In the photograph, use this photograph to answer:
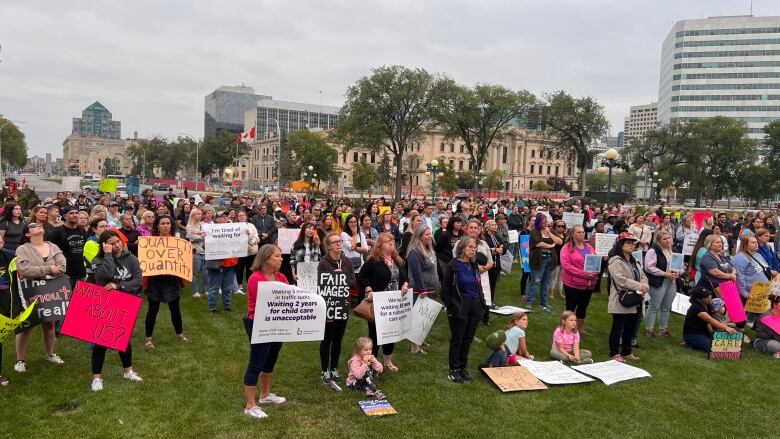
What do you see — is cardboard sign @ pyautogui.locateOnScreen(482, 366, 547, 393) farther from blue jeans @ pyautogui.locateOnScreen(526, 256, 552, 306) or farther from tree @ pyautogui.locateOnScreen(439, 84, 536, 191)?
tree @ pyautogui.locateOnScreen(439, 84, 536, 191)

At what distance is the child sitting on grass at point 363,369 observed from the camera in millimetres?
6598

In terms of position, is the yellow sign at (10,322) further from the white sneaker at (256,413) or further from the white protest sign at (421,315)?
the white protest sign at (421,315)

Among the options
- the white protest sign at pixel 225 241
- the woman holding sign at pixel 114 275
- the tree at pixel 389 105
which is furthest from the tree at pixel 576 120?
the woman holding sign at pixel 114 275

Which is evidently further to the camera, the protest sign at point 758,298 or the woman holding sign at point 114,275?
the protest sign at point 758,298

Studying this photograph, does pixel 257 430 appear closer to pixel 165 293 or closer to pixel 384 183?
pixel 165 293

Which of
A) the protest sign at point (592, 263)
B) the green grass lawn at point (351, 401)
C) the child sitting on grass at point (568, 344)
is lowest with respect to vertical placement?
the green grass lawn at point (351, 401)

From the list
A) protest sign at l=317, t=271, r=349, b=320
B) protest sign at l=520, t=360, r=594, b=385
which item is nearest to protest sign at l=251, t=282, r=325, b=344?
protest sign at l=317, t=271, r=349, b=320

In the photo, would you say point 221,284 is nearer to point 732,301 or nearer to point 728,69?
point 732,301

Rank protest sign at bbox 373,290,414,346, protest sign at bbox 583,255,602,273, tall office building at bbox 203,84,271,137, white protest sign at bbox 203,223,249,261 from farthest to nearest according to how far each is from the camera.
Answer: tall office building at bbox 203,84,271,137
white protest sign at bbox 203,223,249,261
protest sign at bbox 583,255,602,273
protest sign at bbox 373,290,414,346

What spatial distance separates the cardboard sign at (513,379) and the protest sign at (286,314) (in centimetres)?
250

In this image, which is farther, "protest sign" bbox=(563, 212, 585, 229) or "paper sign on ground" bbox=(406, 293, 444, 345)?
"protest sign" bbox=(563, 212, 585, 229)

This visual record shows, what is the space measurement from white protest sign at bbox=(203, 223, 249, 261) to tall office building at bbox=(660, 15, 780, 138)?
13314cm

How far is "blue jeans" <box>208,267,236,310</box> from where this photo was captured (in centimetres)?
1036

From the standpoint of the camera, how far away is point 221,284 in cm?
1055
